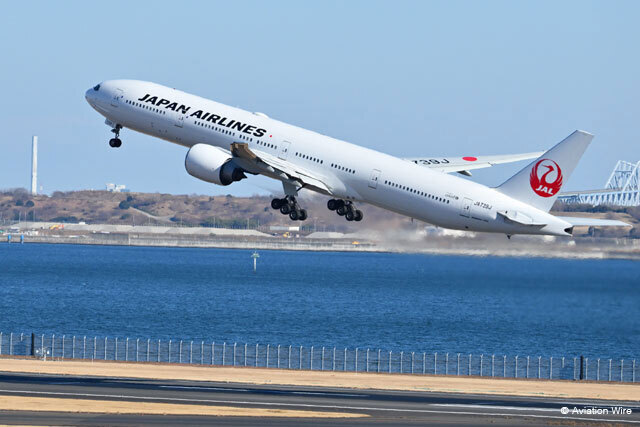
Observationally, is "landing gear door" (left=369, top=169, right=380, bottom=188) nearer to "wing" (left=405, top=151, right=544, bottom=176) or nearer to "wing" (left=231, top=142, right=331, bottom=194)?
"wing" (left=231, top=142, right=331, bottom=194)

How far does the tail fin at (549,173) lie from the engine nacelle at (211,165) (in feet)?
55.7

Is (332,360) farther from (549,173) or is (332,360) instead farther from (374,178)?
(549,173)

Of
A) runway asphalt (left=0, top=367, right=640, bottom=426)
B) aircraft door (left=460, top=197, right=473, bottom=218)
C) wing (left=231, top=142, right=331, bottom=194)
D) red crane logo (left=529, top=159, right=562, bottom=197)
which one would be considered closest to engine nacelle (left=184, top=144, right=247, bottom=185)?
wing (left=231, top=142, right=331, bottom=194)

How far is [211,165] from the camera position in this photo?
66.2 meters

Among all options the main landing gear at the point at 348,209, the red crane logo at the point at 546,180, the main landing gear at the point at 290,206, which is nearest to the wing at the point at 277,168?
the main landing gear at the point at 290,206

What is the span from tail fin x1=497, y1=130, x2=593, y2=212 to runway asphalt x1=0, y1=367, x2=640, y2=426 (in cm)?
1197

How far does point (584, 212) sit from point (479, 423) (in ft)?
166

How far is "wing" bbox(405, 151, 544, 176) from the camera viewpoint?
230ft

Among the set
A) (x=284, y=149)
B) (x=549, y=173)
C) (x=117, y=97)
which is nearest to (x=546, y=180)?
(x=549, y=173)

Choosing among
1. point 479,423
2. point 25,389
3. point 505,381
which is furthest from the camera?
point 505,381

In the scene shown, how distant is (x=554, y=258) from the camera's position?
221 feet

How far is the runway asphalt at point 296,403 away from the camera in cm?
5497

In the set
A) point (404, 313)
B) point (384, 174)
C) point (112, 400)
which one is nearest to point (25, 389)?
point (112, 400)

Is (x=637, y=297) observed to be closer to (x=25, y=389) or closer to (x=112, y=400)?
(x=112, y=400)
